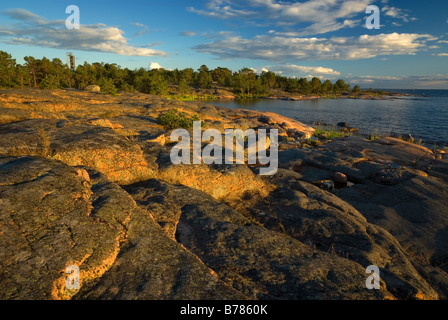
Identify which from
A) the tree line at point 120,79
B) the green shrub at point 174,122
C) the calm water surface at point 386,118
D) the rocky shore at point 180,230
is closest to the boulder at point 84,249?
the rocky shore at point 180,230

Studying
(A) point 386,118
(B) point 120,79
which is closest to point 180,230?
(A) point 386,118

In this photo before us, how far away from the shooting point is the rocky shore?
3.44 m

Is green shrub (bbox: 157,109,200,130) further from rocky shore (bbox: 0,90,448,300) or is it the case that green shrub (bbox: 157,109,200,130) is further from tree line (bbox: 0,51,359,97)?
tree line (bbox: 0,51,359,97)

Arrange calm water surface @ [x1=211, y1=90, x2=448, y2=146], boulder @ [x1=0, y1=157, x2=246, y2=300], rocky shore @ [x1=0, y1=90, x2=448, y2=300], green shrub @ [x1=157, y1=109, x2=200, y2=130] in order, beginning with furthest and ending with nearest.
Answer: calm water surface @ [x1=211, y1=90, x2=448, y2=146] → green shrub @ [x1=157, y1=109, x2=200, y2=130] → rocky shore @ [x1=0, y1=90, x2=448, y2=300] → boulder @ [x1=0, y1=157, x2=246, y2=300]

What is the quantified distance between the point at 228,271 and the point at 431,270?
578 centimetres

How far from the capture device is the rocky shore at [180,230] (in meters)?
3.44

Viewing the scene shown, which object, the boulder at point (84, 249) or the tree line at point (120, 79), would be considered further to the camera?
the tree line at point (120, 79)

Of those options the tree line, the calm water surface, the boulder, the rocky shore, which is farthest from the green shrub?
the tree line

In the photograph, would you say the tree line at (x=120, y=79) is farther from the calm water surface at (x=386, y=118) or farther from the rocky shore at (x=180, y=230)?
the rocky shore at (x=180, y=230)

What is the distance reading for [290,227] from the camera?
263 inches

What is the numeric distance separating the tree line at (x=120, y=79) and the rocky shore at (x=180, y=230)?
53830 millimetres

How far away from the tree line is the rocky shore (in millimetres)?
53830

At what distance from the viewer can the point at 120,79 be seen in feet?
301

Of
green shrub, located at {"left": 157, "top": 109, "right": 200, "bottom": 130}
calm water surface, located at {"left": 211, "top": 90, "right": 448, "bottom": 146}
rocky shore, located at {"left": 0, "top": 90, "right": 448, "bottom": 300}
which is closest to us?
rocky shore, located at {"left": 0, "top": 90, "right": 448, "bottom": 300}
